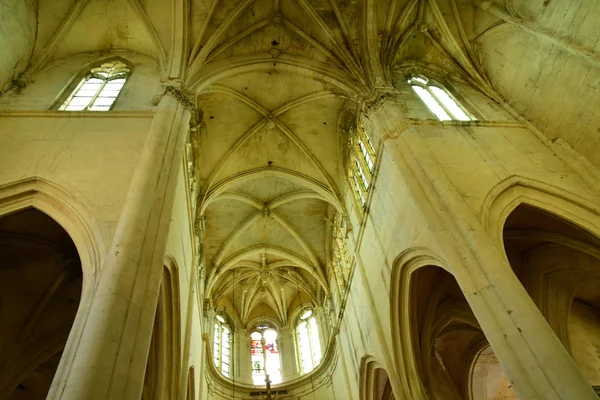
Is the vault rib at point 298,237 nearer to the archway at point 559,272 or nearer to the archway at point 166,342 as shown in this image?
the archway at point 559,272

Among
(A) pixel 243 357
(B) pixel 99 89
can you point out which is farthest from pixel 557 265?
(A) pixel 243 357

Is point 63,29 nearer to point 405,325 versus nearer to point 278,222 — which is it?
point 278,222

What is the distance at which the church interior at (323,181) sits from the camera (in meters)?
5.96

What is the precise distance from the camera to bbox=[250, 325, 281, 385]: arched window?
17000 millimetres

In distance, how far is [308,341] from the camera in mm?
18188

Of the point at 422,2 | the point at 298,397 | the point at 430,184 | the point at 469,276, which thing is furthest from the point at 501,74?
the point at 298,397

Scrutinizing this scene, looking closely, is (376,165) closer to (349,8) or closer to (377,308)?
(377,308)

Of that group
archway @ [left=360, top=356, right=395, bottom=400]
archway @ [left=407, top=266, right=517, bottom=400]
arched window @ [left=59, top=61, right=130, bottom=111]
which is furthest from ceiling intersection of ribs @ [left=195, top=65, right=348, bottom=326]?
archway @ [left=360, top=356, right=395, bottom=400]

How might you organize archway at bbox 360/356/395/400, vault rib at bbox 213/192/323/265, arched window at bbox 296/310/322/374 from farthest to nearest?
arched window at bbox 296/310/322/374 < vault rib at bbox 213/192/323/265 < archway at bbox 360/356/395/400

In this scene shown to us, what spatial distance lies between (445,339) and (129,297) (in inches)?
438

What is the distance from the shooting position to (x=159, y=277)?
18.5 feet

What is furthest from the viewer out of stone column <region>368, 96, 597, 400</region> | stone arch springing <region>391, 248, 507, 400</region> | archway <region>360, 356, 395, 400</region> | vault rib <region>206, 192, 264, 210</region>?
vault rib <region>206, 192, 264, 210</region>

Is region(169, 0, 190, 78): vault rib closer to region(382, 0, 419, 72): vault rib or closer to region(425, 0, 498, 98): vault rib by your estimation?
region(382, 0, 419, 72): vault rib

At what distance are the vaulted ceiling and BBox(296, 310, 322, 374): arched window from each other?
557 cm
